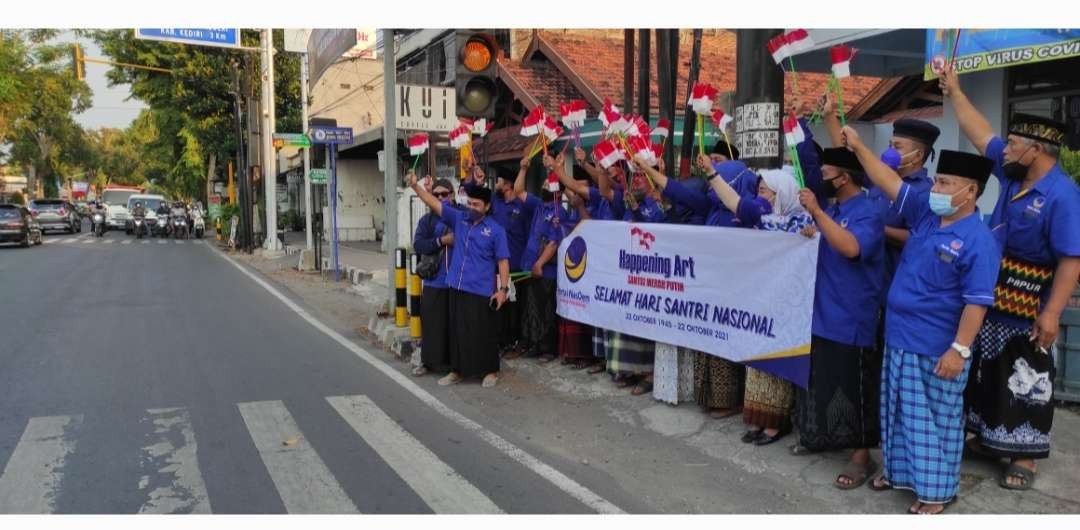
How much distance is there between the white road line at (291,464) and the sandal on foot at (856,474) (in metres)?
2.63

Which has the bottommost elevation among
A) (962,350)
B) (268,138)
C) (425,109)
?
(962,350)

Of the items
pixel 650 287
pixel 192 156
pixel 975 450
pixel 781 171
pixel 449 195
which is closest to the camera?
pixel 975 450

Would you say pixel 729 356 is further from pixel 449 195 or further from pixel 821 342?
pixel 449 195

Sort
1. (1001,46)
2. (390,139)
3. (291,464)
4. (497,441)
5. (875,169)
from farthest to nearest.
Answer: (390,139)
(1001,46)
(497,441)
(291,464)
(875,169)

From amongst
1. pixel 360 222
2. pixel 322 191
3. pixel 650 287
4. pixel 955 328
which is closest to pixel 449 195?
pixel 650 287

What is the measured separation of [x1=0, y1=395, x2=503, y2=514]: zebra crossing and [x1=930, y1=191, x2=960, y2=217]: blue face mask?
2.62 m

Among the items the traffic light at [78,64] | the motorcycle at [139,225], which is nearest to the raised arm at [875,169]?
the traffic light at [78,64]

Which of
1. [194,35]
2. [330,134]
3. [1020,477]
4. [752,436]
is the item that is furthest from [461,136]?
[194,35]

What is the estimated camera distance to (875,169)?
3.88m

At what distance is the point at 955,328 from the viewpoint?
11.8 feet

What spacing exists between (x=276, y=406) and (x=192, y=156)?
33.6 m

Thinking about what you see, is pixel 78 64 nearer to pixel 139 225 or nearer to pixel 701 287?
pixel 139 225

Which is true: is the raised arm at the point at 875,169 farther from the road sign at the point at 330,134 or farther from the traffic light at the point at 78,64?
the traffic light at the point at 78,64

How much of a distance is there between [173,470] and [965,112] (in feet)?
16.0
